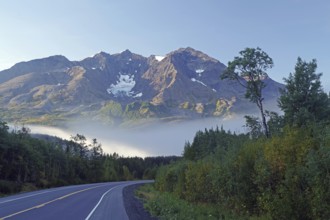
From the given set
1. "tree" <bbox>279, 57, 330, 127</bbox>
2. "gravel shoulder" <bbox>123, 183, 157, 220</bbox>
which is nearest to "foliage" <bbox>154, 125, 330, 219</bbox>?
"gravel shoulder" <bbox>123, 183, 157, 220</bbox>

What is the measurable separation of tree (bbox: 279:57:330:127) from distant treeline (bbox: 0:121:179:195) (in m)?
30.7

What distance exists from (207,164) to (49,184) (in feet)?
173

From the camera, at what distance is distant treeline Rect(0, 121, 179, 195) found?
67.8 metres

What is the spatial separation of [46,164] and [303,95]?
70083 mm

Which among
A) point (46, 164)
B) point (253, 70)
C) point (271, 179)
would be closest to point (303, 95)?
point (253, 70)

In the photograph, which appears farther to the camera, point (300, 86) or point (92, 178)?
point (92, 178)

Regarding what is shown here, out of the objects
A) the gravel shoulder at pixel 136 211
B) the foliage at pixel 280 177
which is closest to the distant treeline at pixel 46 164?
the gravel shoulder at pixel 136 211

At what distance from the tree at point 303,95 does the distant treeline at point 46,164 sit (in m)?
30.7

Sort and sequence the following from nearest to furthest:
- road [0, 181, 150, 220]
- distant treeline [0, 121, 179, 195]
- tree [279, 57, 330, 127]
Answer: road [0, 181, 150, 220], tree [279, 57, 330, 127], distant treeline [0, 121, 179, 195]

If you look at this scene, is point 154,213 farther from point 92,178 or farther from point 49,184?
point 92,178

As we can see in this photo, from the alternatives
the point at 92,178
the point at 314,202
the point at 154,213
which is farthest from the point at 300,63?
the point at 92,178

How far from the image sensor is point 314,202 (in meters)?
11.4

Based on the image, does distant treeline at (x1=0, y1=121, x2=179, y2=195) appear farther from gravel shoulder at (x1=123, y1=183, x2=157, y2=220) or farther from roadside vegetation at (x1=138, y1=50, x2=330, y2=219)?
roadside vegetation at (x1=138, y1=50, x2=330, y2=219)

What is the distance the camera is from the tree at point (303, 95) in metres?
34.4
